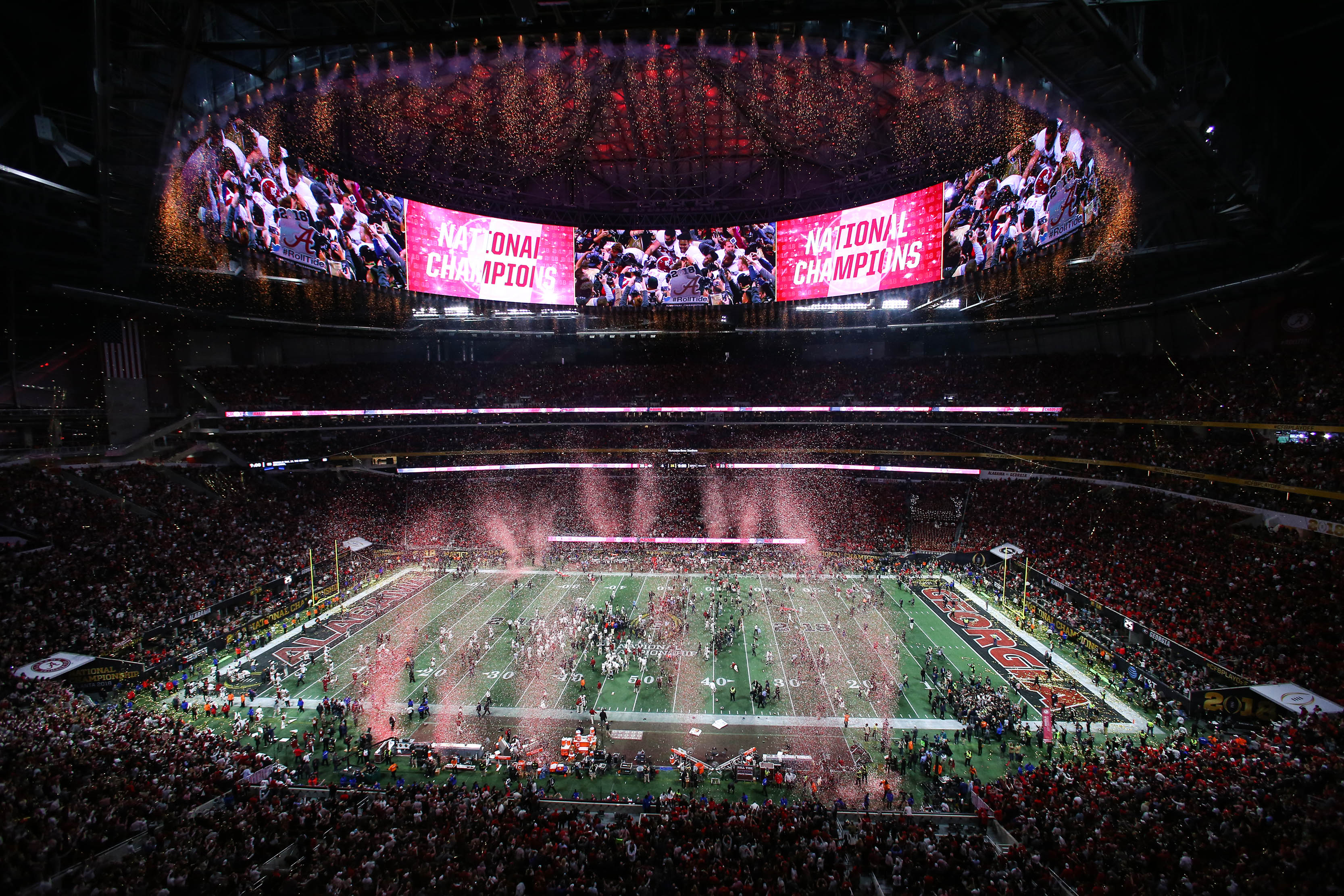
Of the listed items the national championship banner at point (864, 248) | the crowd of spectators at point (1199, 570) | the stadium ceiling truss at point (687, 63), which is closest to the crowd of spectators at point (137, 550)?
the stadium ceiling truss at point (687, 63)

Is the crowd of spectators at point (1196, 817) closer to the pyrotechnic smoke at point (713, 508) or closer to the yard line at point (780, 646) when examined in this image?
the yard line at point (780, 646)

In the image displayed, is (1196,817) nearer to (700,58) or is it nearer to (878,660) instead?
(878,660)

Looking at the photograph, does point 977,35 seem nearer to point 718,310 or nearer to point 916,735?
point 916,735

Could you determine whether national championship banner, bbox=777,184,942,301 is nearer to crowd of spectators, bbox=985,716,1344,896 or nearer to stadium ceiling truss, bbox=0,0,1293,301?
stadium ceiling truss, bbox=0,0,1293,301

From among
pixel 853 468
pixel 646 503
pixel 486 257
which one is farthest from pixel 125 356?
pixel 853 468

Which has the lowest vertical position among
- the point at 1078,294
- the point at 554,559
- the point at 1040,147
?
the point at 554,559

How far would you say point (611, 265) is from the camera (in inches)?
1576

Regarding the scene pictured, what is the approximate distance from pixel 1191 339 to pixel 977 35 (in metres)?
29.0

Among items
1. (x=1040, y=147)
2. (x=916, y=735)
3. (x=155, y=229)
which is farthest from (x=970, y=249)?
(x=155, y=229)

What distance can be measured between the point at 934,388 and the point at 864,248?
1467 centimetres

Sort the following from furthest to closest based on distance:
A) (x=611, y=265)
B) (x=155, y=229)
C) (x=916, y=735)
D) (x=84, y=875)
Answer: (x=611, y=265) → (x=155, y=229) → (x=916, y=735) → (x=84, y=875)

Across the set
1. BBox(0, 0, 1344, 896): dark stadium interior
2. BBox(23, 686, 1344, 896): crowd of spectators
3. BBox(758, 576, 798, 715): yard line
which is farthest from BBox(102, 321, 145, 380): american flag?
BBox(758, 576, 798, 715): yard line

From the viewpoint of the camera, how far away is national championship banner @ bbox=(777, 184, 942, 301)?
3228cm

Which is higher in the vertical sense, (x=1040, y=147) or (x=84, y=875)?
(x=1040, y=147)
